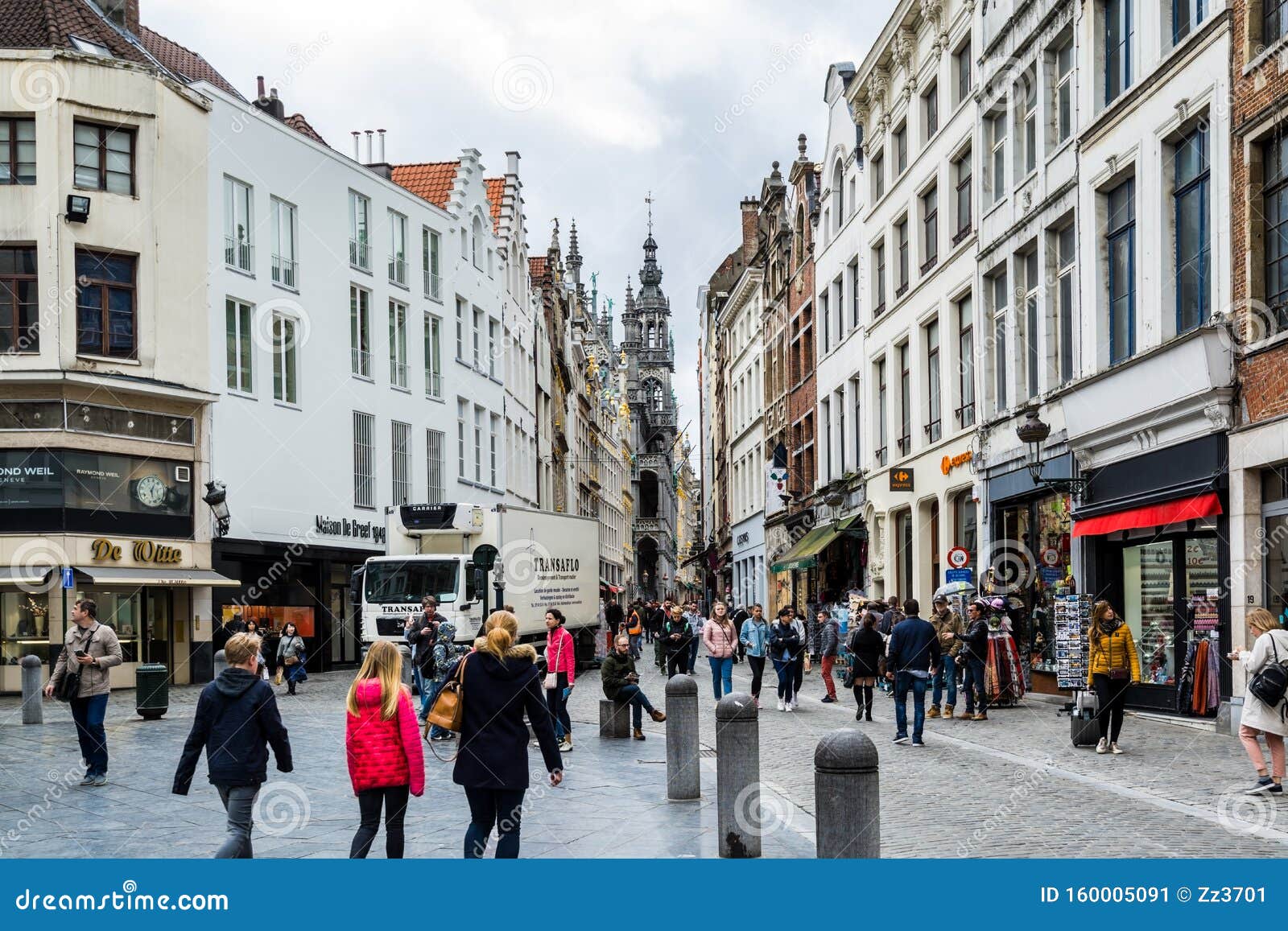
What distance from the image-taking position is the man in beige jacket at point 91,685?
1302cm

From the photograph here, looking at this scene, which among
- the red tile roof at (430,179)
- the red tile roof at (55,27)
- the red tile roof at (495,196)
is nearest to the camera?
the red tile roof at (55,27)

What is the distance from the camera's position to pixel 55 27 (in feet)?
97.1

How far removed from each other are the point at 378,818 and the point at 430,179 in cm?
4269

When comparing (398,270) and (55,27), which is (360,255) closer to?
(398,270)

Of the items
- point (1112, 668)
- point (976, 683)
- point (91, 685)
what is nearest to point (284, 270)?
point (976, 683)

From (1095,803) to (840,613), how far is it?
19.9m

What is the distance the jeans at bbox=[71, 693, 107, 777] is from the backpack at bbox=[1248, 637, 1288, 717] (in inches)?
388

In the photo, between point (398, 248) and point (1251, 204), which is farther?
point (398, 248)

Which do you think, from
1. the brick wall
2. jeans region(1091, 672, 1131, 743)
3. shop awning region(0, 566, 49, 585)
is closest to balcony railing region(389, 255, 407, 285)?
shop awning region(0, 566, 49, 585)

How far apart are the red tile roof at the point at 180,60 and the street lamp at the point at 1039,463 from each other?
72.7ft

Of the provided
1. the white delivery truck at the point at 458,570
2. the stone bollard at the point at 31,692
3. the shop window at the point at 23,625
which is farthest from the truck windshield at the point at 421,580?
the stone bollard at the point at 31,692

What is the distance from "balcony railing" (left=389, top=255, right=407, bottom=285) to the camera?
40.1 m

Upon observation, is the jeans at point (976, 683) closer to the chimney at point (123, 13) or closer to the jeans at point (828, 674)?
the jeans at point (828, 674)
